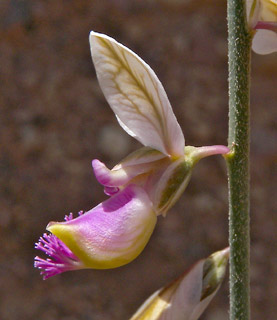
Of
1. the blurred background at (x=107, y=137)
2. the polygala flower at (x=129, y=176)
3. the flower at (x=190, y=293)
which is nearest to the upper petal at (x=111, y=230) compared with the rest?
the polygala flower at (x=129, y=176)

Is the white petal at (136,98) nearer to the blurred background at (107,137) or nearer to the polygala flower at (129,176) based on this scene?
the polygala flower at (129,176)

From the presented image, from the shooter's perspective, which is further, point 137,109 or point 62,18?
point 62,18

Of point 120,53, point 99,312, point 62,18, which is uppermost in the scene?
point 62,18

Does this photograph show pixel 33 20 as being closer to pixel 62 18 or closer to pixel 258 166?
pixel 62 18

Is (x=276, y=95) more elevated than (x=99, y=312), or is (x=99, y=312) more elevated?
(x=276, y=95)

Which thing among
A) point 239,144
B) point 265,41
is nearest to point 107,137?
point 265,41

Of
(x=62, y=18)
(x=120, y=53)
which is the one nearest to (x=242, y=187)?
(x=120, y=53)

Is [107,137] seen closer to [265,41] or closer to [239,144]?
[265,41]

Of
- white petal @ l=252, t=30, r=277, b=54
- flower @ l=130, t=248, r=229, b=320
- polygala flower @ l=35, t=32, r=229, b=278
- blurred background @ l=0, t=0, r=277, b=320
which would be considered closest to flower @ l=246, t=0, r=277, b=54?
white petal @ l=252, t=30, r=277, b=54
